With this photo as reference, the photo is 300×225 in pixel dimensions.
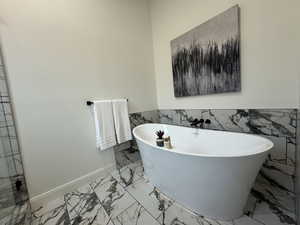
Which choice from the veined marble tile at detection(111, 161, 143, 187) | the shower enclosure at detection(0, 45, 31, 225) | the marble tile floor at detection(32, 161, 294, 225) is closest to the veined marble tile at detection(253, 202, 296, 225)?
the marble tile floor at detection(32, 161, 294, 225)

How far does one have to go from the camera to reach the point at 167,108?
2.38m

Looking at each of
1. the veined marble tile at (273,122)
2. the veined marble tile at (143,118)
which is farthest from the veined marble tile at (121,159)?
the veined marble tile at (273,122)

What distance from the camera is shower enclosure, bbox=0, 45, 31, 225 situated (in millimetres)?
1222

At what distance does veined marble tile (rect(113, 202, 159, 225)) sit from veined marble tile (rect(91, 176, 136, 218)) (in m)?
0.06

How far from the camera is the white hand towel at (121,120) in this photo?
194 cm

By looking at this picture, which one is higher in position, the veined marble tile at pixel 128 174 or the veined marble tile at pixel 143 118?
the veined marble tile at pixel 143 118

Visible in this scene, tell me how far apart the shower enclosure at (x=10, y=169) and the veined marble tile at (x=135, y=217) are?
0.84m

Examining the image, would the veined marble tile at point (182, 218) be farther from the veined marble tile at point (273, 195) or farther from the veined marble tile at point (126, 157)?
the veined marble tile at point (126, 157)

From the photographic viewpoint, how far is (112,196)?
151cm

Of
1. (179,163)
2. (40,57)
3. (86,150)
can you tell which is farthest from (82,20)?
(179,163)

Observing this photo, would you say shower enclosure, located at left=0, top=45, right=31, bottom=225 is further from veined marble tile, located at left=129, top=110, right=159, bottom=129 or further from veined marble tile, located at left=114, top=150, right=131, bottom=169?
veined marble tile, located at left=129, top=110, right=159, bottom=129

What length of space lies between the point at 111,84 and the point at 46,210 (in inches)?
63.4

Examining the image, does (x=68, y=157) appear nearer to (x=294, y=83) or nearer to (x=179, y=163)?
(x=179, y=163)

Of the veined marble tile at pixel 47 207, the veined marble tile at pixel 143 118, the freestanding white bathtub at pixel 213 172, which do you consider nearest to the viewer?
the freestanding white bathtub at pixel 213 172
